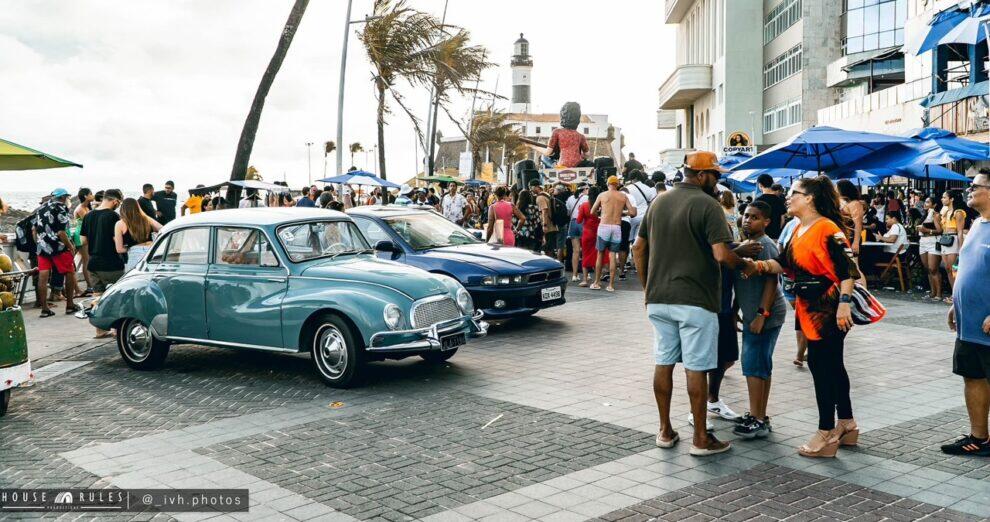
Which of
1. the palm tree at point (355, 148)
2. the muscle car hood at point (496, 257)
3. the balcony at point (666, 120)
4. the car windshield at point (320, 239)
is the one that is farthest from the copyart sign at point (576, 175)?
the palm tree at point (355, 148)

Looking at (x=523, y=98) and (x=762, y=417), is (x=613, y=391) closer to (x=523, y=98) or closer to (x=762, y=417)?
(x=762, y=417)

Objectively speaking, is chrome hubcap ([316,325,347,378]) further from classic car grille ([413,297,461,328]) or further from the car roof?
the car roof

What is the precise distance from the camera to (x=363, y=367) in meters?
8.29

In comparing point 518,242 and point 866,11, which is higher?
point 866,11

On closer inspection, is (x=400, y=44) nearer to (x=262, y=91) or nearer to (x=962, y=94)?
(x=262, y=91)

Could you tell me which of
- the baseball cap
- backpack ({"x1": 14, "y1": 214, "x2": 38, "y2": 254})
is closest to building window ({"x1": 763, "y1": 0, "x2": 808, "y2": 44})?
backpack ({"x1": 14, "y1": 214, "x2": 38, "y2": 254})

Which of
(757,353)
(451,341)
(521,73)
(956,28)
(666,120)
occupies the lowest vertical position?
(451,341)

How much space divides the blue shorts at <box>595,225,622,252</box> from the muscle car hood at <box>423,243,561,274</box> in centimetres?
349

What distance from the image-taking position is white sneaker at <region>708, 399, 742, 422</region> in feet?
22.6

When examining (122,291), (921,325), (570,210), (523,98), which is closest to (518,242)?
(570,210)

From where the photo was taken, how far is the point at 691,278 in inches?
228

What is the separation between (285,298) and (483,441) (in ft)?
9.71

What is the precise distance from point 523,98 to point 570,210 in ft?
460

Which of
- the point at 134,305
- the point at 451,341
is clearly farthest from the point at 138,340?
the point at 451,341
